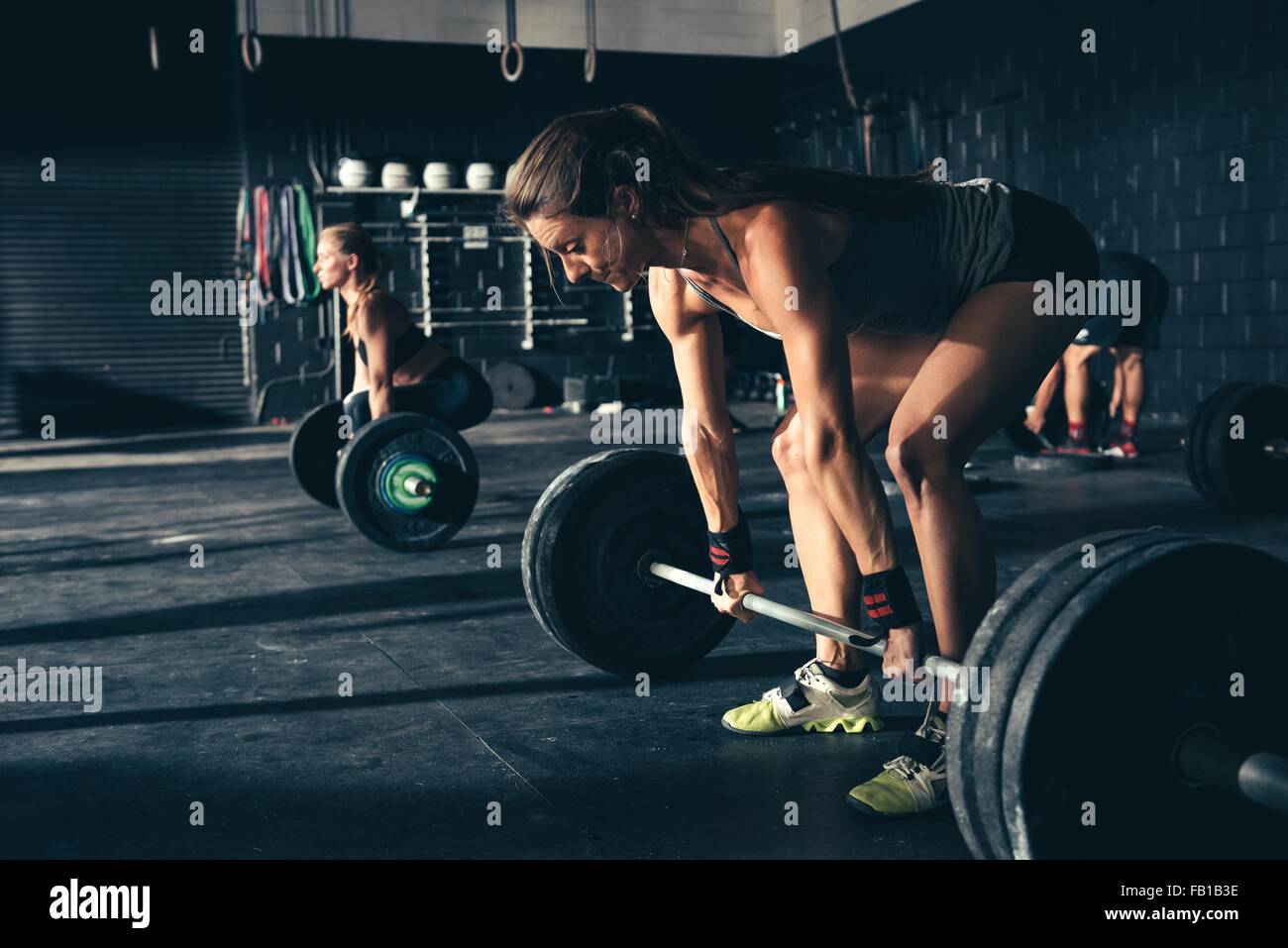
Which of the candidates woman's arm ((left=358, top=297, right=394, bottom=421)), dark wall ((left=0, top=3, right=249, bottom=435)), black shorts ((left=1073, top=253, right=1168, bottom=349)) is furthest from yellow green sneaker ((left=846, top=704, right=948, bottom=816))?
dark wall ((left=0, top=3, right=249, bottom=435))

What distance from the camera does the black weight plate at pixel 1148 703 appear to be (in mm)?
1276

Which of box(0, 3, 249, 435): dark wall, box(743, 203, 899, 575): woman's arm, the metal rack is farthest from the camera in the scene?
the metal rack

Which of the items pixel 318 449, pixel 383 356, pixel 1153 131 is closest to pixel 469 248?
pixel 1153 131

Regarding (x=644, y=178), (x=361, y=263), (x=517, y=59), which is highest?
(x=517, y=59)

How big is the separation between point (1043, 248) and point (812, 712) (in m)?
0.82

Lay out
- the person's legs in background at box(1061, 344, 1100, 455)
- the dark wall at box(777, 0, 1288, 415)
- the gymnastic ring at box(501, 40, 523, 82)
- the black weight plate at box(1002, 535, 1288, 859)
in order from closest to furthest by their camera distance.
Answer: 1. the black weight plate at box(1002, 535, 1288, 859)
2. the person's legs in background at box(1061, 344, 1100, 455)
3. the dark wall at box(777, 0, 1288, 415)
4. the gymnastic ring at box(501, 40, 523, 82)

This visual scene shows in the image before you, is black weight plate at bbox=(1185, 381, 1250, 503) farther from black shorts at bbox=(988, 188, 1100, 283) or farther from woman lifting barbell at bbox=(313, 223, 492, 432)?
black shorts at bbox=(988, 188, 1100, 283)

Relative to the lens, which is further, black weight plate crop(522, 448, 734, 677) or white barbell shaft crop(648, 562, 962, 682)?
black weight plate crop(522, 448, 734, 677)

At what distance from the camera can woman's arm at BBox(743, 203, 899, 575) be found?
64.1 inches

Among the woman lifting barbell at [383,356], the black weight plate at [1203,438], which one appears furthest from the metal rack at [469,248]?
the black weight plate at [1203,438]

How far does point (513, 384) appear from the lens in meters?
10.2

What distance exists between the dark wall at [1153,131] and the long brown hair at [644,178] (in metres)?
5.88

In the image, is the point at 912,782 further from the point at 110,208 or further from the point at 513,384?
the point at 110,208

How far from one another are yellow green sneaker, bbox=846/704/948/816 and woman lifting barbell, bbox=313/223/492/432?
2.69 metres
